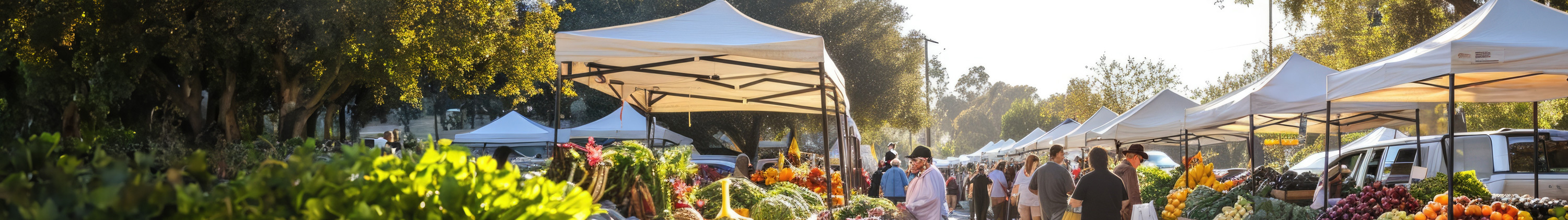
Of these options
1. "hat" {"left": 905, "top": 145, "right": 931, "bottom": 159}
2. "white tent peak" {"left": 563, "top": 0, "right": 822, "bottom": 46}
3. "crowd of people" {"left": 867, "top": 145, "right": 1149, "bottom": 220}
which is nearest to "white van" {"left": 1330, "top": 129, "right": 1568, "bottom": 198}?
"crowd of people" {"left": 867, "top": 145, "right": 1149, "bottom": 220}

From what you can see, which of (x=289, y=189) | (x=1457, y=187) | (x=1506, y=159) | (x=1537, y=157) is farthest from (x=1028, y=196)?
(x=289, y=189)

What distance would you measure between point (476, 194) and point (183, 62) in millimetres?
14875

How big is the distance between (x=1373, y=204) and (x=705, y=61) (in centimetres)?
540

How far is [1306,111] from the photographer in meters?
9.12

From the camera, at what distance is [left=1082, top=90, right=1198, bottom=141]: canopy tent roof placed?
45.3 feet

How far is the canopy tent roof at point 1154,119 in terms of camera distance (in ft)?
45.3

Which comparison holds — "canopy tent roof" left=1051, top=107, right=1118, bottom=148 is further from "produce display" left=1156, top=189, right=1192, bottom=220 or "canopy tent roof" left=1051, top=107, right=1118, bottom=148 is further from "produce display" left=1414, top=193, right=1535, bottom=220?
"produce display" left=1414, top=193, right=1535, bottom=220

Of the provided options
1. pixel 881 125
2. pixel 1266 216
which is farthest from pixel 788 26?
pixel 1266 216

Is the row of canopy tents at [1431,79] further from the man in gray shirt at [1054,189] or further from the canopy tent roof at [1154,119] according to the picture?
the man in gray shirt at [1054,189]

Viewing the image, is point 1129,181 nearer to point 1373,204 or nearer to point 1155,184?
point 1373,204

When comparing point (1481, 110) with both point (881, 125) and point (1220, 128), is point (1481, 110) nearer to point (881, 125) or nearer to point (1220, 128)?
point (1220, 128)

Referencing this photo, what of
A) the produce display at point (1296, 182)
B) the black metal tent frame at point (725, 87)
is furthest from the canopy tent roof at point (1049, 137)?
the black metal tent frame at point (725, 87)

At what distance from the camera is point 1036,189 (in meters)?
8.20

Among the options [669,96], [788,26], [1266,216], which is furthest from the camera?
[788,26]
